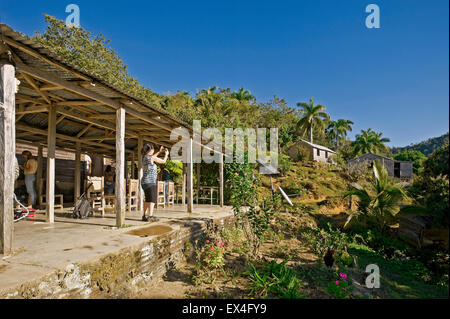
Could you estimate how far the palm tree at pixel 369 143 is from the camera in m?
39.7

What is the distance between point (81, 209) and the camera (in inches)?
220

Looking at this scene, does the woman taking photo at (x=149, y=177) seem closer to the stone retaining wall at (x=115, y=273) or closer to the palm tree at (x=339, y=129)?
the stone retaining wall at (x=115, y=273)

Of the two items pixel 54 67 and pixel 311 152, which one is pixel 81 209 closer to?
pixel 54 67

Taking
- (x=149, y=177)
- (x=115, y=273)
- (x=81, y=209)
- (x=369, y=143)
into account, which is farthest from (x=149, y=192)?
(x=369, y=143)

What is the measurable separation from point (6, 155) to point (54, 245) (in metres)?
1.30

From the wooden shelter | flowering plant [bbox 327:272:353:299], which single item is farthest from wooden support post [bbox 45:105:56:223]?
flowering plant [bbox 327:272:353:299]

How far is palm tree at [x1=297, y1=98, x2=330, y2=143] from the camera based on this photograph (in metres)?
33.7

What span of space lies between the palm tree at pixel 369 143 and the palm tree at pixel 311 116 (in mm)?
10450

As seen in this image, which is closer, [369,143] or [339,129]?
[369,143]

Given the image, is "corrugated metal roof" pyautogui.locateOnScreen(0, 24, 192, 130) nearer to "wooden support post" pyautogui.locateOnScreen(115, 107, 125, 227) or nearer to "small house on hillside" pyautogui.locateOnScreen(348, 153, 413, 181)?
"wooden support post" pyautogui.locateOnScreen(115, 107, 125, 227)

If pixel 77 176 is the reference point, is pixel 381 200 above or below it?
below
